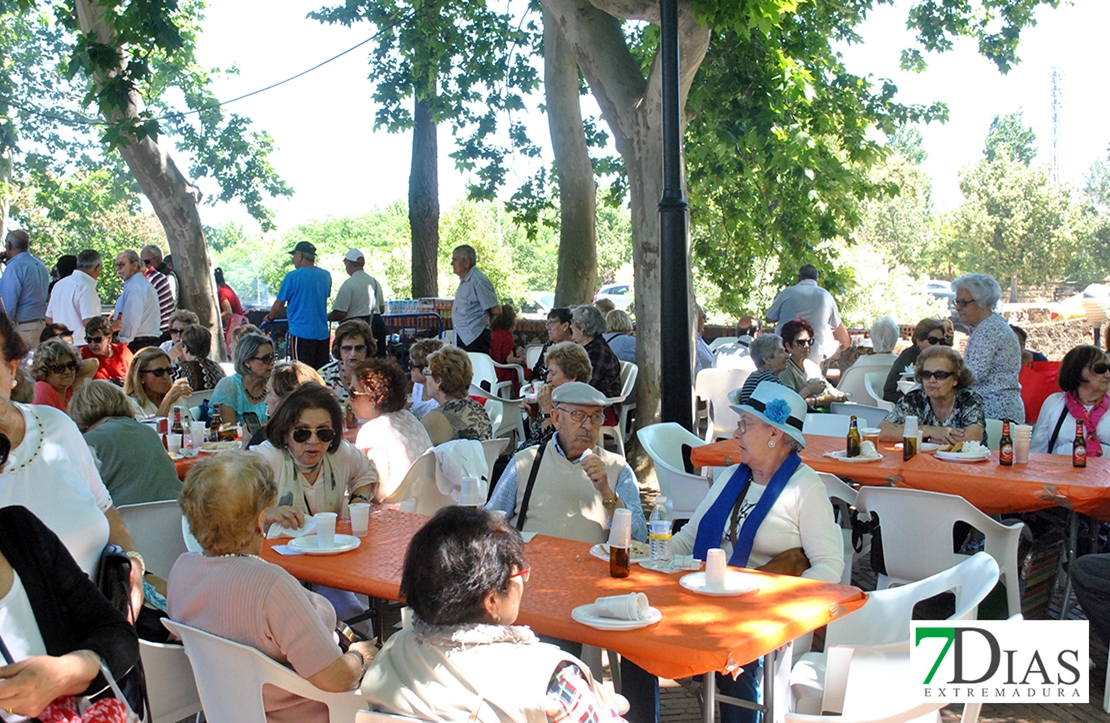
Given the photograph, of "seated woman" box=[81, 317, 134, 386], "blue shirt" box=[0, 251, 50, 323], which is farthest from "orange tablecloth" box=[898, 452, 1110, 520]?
"blue shirt" box=[0, 251, 50, 323]

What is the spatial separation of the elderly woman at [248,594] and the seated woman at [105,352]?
5.28 meters

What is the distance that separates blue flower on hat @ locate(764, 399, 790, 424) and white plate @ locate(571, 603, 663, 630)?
3.43 feet

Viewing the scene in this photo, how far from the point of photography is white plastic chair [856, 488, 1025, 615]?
168 inches

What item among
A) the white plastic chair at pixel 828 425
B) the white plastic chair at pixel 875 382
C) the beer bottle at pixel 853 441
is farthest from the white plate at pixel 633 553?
the white plastic chair at pixel 875 382

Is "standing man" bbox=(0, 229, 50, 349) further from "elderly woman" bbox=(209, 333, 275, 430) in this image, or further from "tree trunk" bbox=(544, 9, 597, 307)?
"tree trunk" bbox=(544, 9, 597, 307)

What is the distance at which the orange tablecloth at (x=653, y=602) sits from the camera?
281 centimetres

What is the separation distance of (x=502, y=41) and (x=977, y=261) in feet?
116

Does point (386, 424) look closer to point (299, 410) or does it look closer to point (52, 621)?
point (299, 410)

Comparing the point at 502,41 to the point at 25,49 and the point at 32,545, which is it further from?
the point at 25,49

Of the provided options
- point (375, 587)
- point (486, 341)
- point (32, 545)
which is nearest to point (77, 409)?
point (375, 587)

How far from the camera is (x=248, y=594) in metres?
2.87

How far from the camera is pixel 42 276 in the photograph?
445 inches

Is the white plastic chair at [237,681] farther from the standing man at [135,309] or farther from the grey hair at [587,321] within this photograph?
the standing man at [135,309]

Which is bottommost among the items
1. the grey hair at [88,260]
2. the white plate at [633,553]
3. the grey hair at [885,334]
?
the white plate at [633,553]
